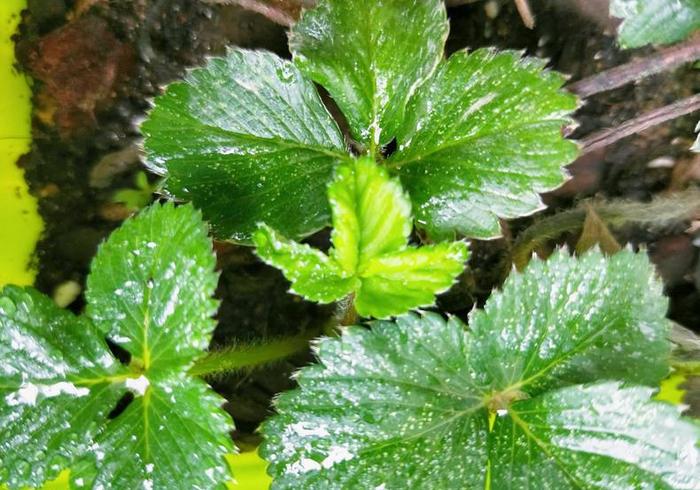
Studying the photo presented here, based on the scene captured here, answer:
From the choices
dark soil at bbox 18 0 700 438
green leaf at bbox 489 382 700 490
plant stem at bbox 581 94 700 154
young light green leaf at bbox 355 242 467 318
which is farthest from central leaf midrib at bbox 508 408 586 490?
plant stem at bbox 581 94 700 154

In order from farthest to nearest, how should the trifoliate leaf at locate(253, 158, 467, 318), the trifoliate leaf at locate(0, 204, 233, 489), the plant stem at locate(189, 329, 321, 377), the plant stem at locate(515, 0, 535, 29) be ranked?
the plant stem at locate(515, 0, 535, 29) < the plant stem at locate(189, 329, 321, 377) < the trifoliate leaf at locate(0, 204, 233, 489) < the trifoliate leaf at locate(253, 158, 467, 318)

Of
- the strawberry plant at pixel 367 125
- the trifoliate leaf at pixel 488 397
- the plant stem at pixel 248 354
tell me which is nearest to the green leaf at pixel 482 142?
the strawberry plant at pixel 367 125

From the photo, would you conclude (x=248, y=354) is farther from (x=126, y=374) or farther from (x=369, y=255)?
(x=369, y=255)

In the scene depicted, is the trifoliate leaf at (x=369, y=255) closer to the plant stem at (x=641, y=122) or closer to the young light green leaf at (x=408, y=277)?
the young light green leaf at (x=408, y=277)

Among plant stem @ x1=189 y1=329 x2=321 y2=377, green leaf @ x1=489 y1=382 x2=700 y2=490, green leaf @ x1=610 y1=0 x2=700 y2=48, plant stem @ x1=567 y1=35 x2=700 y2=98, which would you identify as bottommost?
green leaf @ x1=489 y1=382 x2=700 y2=490

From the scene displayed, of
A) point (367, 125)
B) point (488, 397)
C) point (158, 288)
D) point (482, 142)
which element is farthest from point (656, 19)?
point (158, 288)

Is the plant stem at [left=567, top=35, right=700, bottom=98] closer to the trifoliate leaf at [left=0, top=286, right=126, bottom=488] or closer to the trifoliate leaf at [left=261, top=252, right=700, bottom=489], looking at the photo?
the trifoliate leaf at [left=261, top=252, right=700, bottom=489]

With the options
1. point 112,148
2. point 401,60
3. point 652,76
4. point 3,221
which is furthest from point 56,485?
point 652,76
